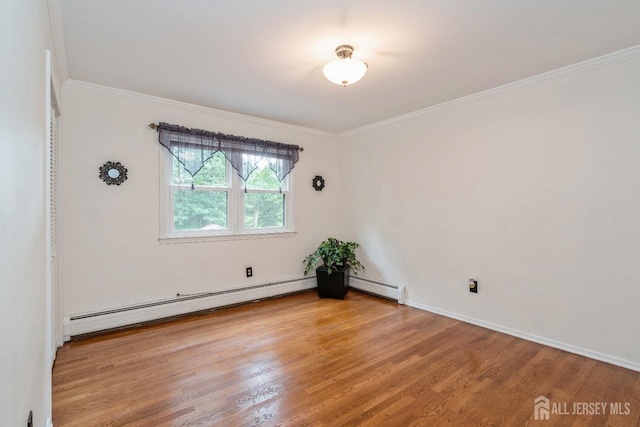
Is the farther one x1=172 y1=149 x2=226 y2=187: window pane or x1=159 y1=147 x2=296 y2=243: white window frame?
x1=172 y1=149 x2=226 y2=187: window pane

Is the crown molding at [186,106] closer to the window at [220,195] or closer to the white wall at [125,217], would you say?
the white wall at [125,217]

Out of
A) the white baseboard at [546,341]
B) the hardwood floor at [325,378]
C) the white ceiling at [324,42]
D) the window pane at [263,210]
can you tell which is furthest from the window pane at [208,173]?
the white baseboard at [546,341]

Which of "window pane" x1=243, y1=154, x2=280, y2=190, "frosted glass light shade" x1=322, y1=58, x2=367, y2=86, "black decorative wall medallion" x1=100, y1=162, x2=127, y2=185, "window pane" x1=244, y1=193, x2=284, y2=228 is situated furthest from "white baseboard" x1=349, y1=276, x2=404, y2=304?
"black decorative wall medallion" x1=100, y1=162, x2=127, y2=185

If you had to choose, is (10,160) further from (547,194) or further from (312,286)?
(312,286)

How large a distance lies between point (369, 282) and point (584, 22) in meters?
3.48

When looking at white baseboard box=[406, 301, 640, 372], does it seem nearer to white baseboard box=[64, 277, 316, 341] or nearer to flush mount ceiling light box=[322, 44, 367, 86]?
white baseboard box=[64, 277, 316, 341]

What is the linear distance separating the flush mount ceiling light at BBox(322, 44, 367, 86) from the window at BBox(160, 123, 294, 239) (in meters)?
2.00

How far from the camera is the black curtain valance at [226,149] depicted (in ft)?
11.5

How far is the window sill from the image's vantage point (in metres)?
3.52

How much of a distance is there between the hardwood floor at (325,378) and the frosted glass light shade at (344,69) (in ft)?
7.40

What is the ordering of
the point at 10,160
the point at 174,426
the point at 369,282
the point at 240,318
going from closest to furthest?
the point at 10,160 → the point at 174,426 → the point at 240,318 → the point at 369,282

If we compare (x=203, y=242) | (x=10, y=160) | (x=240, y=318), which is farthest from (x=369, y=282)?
(x=10, y=160)

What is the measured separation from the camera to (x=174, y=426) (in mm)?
1792

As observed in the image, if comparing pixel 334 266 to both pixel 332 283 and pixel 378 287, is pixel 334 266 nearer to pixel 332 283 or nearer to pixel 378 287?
pixel 332 283
